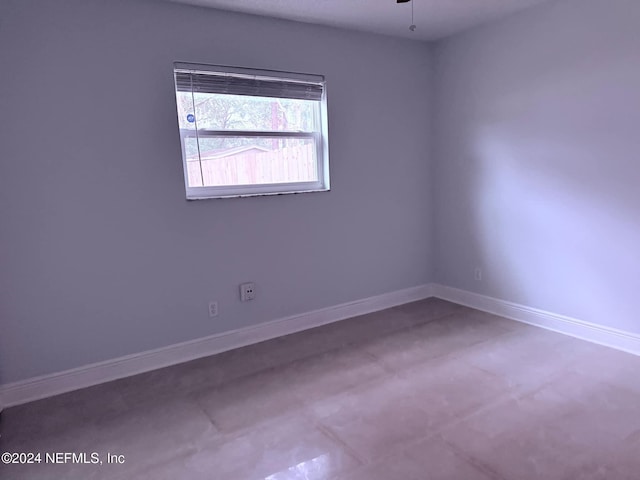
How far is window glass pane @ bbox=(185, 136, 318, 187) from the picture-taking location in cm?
285

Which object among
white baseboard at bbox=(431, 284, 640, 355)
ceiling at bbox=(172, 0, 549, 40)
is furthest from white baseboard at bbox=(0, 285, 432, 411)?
ceiling at bbox=(172, 0, 549, 40)

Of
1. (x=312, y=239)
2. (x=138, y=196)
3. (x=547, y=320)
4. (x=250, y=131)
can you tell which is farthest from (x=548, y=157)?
(x=138, y=196)

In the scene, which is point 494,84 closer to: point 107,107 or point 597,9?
point 597,9

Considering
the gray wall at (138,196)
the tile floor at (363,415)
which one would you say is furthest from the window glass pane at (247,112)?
the tile floor at (363,415)

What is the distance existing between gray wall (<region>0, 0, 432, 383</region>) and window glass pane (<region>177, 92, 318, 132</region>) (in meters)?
0.17

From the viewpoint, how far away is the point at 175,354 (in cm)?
282

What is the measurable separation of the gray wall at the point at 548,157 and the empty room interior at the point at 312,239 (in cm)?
2

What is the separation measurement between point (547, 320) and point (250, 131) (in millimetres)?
2773

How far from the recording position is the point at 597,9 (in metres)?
2.61

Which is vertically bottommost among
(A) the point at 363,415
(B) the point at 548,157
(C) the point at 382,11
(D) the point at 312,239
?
(A) the point at 363,415

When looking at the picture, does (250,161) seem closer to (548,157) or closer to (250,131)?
(250,131)

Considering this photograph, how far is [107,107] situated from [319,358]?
216cm

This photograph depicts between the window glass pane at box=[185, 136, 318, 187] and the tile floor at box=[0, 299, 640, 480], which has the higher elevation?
the window glass pane at box=[185, 136, 318, 187]

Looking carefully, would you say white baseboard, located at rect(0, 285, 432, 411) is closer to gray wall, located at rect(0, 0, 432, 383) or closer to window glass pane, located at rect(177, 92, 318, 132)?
gray wall, located at rect(0, 0, 432, 383)
